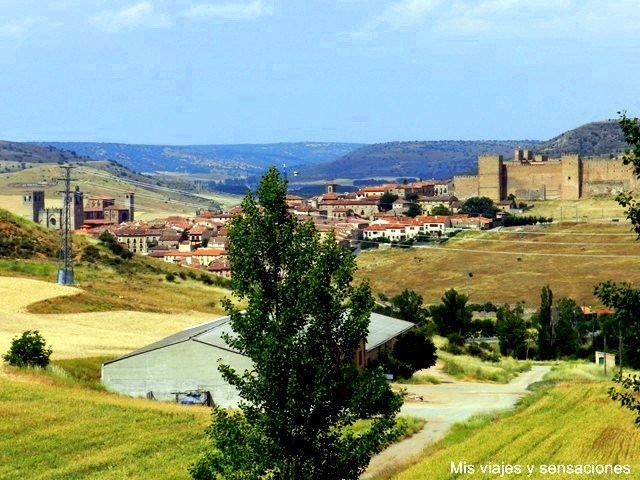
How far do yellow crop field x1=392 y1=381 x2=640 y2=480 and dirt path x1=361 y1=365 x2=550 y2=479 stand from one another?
0.57 meters

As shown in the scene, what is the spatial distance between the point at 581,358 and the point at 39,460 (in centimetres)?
3405

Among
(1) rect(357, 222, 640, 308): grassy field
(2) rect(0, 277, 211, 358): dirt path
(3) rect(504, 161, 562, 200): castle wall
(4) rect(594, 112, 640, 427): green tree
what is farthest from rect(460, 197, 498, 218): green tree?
(4) rect(594, 112, 640, 427): green tree

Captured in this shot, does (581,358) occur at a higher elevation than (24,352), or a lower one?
lower

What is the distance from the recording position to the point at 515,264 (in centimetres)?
8731

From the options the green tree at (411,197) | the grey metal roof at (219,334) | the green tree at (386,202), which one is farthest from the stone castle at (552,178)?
the grey metal roof at (219,334)

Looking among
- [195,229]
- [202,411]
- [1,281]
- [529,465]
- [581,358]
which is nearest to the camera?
[529,465]

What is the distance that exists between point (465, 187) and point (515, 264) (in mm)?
51397

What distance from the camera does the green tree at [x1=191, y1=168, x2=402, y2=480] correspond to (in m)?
14.2

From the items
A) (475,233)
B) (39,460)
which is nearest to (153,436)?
(39,460)

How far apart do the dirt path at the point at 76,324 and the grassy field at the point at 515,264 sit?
34931 millimetres

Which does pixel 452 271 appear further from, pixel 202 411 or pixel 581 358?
pixel 202 411

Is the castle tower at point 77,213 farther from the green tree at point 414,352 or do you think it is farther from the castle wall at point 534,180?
the green tree at point 414,352

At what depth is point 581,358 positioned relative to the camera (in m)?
48.5

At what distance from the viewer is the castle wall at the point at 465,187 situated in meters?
137
